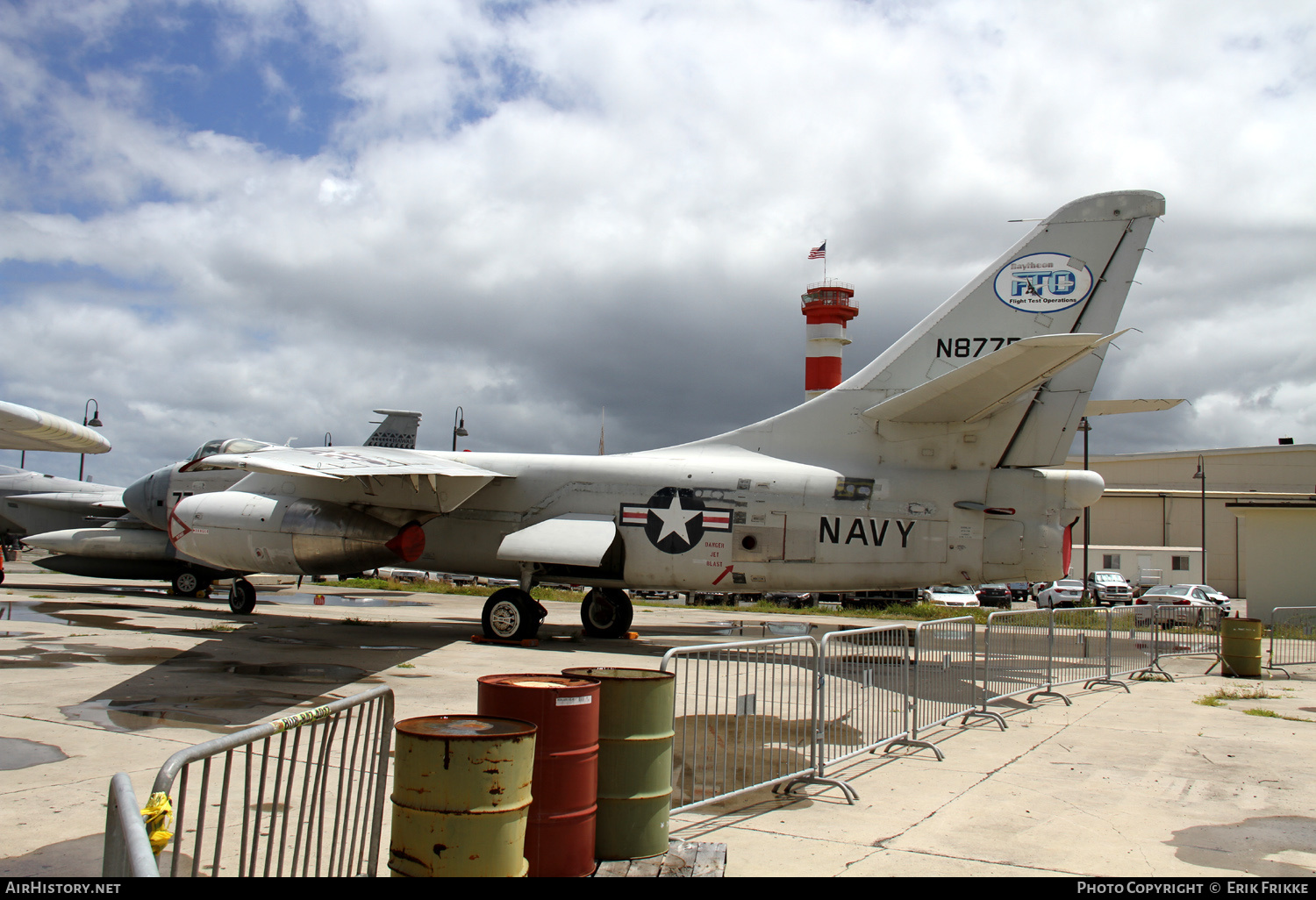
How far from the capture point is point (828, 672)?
6.88 metres

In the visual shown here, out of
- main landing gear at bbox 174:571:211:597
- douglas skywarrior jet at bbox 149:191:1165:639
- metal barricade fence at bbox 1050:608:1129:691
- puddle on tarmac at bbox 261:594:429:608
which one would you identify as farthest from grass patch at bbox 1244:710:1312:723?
main landing gear at bbox 174:571:211:597

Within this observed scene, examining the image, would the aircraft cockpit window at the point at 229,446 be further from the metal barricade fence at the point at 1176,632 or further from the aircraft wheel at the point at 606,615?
the metal barricade fence at the point at 1176,632

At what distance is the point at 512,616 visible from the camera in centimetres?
1412

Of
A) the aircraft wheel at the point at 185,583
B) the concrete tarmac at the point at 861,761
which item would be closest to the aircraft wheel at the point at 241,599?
the concrete tarmac at the point at 861,761

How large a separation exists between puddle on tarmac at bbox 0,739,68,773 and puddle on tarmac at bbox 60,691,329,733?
25.0 inches

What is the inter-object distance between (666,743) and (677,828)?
2.99ft

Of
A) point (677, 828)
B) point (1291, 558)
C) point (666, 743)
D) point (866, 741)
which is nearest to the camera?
point (666, 743)

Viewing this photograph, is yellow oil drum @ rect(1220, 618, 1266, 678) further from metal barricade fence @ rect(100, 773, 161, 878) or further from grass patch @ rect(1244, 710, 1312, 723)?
metal barricade fence @ rect(100, 773, 161, 878)

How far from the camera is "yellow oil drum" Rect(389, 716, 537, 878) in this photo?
135 inches

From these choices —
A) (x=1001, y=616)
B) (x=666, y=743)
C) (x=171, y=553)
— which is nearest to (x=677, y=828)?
(x=666, y=743)

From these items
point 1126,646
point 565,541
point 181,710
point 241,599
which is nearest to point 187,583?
point 241,599

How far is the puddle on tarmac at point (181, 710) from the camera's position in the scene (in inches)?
289
